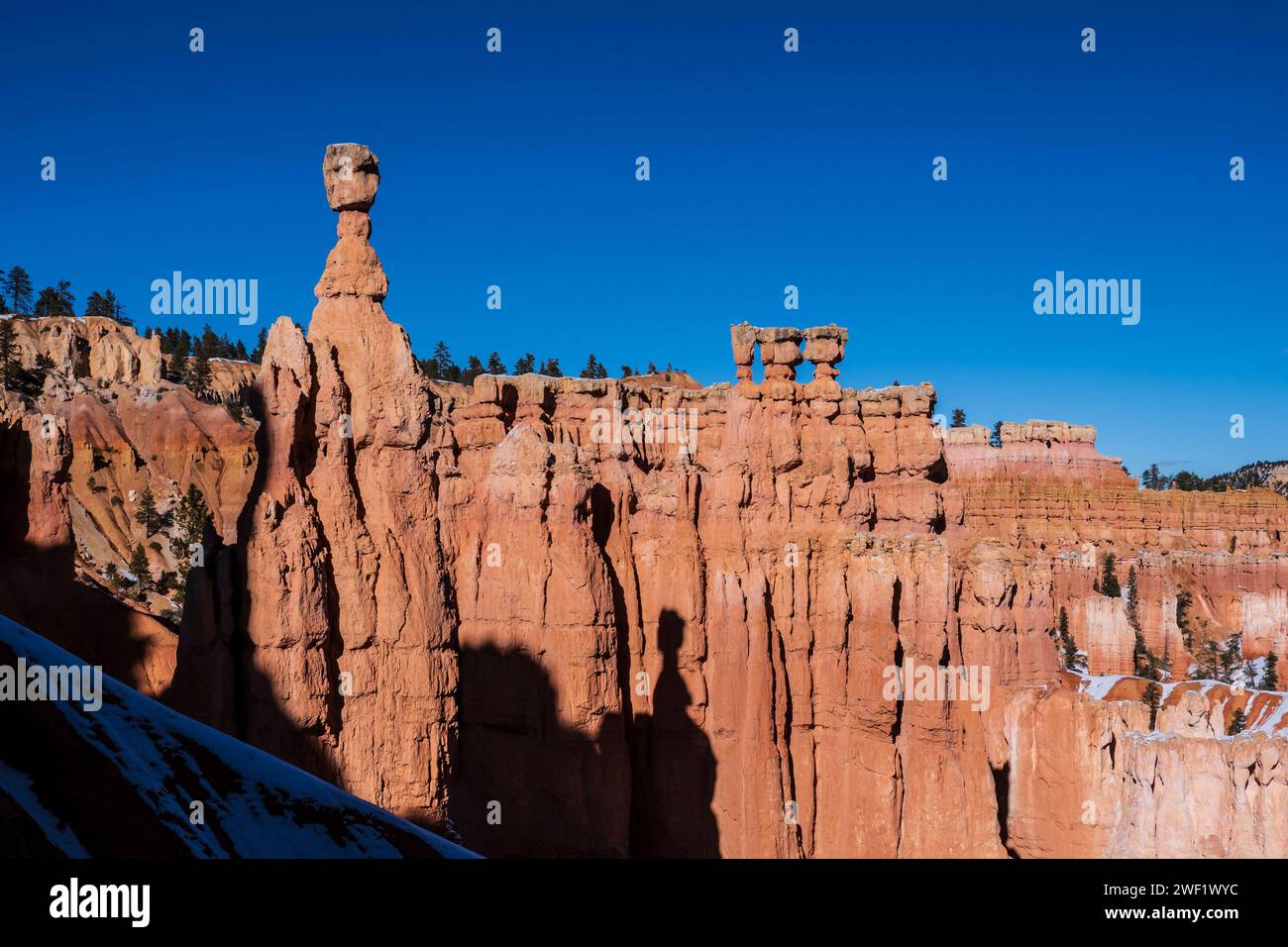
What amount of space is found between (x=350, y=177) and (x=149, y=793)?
49.3ft

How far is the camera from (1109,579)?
8162 cm

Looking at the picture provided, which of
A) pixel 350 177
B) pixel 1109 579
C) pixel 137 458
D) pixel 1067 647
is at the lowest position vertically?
pixel 1067 647

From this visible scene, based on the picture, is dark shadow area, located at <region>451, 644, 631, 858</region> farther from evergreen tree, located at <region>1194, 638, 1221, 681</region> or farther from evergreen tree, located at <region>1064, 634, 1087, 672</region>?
evergreen tree, located at <region>1194, 638, 1221, 681</region>

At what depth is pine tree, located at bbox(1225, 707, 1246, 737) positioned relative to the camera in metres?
46.0

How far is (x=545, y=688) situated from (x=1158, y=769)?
44.1 ft

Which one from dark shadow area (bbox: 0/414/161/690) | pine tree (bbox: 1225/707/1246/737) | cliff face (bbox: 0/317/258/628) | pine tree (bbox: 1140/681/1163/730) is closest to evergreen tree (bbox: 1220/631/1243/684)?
pine tree (bbox: 1140/681/1163/730)

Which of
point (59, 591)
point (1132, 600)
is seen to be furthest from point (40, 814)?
point (1132, 600)

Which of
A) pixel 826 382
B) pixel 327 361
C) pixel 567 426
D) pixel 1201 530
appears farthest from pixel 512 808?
pixel 1201 530

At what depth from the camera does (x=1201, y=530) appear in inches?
3418

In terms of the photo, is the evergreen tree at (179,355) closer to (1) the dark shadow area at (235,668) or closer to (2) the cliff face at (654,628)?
(2) the cliff face at (654,628)

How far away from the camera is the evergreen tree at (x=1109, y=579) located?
8031 cm

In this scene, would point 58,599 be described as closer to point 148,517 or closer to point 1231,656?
point 148,517

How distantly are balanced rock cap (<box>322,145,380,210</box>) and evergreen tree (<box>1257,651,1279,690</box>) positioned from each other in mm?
66087
